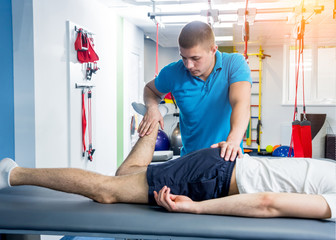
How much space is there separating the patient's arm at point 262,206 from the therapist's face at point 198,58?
0.73 m

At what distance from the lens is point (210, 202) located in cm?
134

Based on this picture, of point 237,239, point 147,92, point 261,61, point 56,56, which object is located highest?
point 261,61

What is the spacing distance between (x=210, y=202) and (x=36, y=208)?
0.74m

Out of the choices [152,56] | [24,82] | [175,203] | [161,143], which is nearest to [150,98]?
[175,203]

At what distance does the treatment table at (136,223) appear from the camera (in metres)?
1.17

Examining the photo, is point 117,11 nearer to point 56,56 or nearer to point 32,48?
point 56,56

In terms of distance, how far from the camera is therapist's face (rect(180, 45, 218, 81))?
5.58 feet

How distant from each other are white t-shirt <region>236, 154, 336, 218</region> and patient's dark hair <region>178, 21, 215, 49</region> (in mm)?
627

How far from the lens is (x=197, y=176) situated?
1.49 m

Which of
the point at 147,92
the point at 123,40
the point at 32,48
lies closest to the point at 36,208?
the point at 147,92

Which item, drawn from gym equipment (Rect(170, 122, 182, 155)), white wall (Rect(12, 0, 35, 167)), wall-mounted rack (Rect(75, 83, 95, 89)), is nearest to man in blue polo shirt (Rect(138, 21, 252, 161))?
white wall (Rect(12, 0, 35, 167))

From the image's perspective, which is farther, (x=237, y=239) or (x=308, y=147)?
(x=308, y=147)

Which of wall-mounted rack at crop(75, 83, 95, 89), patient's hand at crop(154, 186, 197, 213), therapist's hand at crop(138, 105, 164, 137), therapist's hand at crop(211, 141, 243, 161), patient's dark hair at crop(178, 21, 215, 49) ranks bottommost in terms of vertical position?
patient's hand at crop(154, 186, 197, 213)

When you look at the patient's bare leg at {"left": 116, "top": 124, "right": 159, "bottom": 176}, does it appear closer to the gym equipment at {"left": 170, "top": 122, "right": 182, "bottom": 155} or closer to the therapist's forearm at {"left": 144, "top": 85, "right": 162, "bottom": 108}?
the therapist's forearm at {"left": 144, "top": 85, "right": 162, "bottom": 108}
